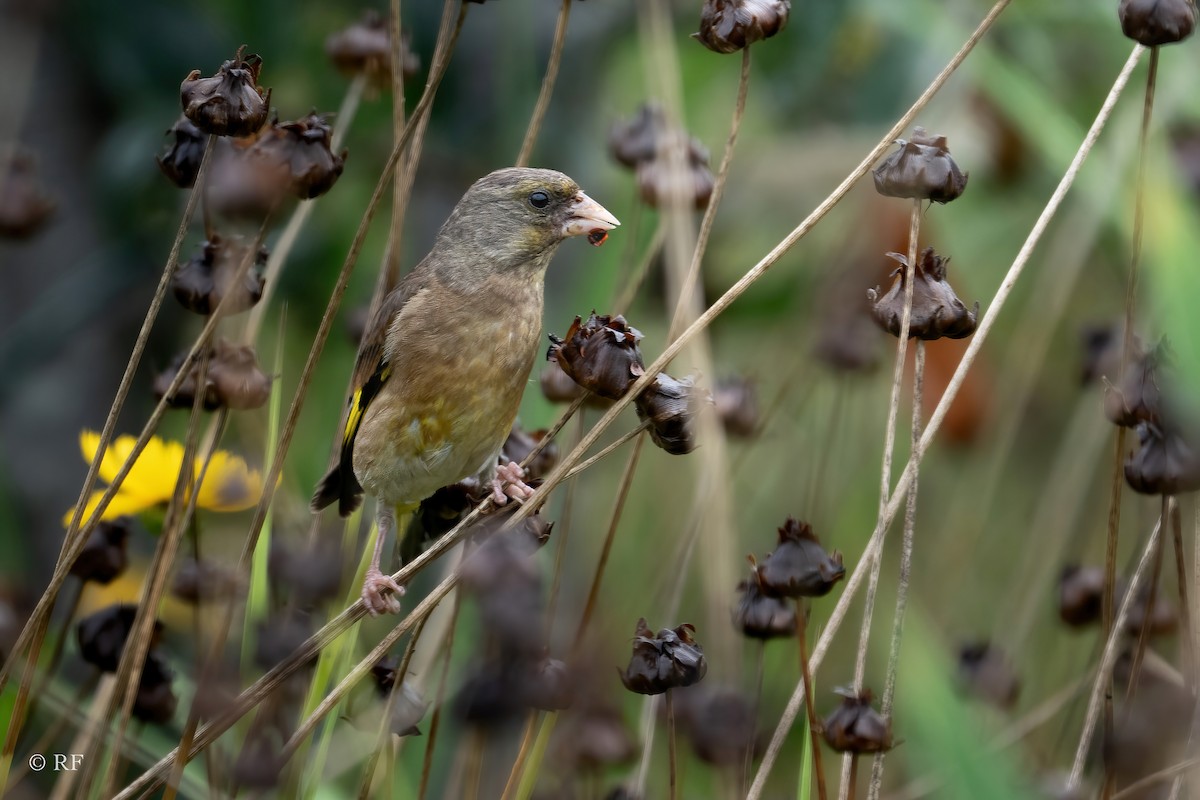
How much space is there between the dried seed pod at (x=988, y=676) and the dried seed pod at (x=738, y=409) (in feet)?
2.23

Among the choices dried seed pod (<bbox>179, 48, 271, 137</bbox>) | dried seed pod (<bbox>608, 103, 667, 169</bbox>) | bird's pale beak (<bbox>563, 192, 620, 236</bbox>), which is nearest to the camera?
dried seed pod (<bbox>179, 48, 271, 137</bbox>)

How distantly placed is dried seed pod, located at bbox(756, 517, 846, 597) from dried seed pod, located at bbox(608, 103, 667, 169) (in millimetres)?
1198

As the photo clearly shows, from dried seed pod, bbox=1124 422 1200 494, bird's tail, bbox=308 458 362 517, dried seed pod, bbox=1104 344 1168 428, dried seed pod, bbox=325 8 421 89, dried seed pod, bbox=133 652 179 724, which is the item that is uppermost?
dried seed pod, bbox=325 8 421 89

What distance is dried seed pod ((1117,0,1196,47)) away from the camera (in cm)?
207

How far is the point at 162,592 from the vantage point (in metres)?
1.98

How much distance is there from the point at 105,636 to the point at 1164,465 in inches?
67.4

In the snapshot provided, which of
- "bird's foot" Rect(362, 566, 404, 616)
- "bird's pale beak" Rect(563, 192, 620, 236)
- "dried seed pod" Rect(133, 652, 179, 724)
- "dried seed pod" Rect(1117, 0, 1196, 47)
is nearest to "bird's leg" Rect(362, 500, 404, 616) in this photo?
"bird's foot" Rect(362, 566, 404, 616)

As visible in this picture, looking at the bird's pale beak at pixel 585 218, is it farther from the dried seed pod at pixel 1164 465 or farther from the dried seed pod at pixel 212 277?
the dried seed pod at pixel 1164 465

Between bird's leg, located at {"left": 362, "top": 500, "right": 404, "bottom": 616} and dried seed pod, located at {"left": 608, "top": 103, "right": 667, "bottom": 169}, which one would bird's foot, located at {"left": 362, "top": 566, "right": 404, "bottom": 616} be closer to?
bird's leg, located at {"left": 362, "top": 500, "right": 404, "bottom": 616}

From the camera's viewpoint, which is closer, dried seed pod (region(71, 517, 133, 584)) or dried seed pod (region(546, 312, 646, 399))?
dried seed pod (region(546, 312, 646, 399))

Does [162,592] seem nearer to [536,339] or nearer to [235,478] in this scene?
[235,478]

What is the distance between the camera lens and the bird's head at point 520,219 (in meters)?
2.95

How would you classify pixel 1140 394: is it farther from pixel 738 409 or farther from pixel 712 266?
pixel 712 266

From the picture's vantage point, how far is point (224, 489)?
2.61 meters
